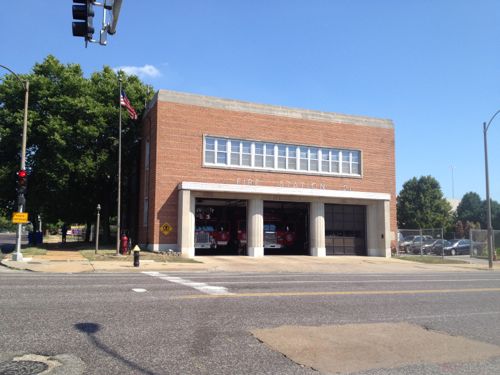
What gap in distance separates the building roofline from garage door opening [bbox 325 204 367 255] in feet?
20.8

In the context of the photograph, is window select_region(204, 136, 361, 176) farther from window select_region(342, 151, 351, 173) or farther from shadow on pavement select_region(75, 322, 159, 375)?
shadow on pavement select_region(75, 322, 159, 375)

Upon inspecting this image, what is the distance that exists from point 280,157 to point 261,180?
2.28 metres

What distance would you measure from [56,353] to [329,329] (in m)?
4.33

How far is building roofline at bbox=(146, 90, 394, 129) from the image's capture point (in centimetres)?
3049

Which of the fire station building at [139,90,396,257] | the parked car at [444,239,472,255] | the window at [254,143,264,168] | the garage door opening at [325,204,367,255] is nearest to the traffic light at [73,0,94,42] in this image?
the fire station building at [139,90,396,257]

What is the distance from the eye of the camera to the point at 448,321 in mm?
9289

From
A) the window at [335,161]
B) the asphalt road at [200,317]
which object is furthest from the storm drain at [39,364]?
the window at [335,161]

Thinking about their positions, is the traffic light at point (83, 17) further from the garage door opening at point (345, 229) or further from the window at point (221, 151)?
the garage door opening at point (345, 229)

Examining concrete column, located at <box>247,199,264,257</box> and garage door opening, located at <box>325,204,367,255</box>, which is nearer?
concrete column, located at <box>247,199,264,257</box>

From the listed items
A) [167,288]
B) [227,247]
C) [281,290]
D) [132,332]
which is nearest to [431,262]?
[227,247]

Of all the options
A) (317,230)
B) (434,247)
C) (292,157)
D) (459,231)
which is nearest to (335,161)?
(292,157)

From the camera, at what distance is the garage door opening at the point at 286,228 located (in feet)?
115

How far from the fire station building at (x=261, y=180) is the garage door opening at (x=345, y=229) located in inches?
2.9

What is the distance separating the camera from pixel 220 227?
34.5 meters
